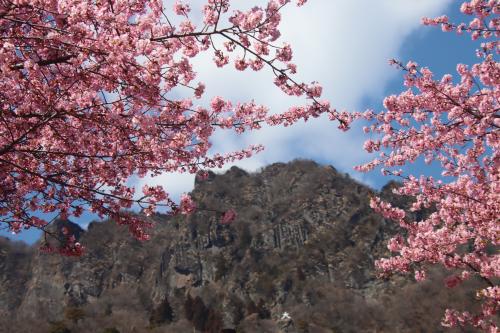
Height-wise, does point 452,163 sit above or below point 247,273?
below

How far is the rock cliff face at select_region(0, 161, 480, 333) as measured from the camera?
73125 mm

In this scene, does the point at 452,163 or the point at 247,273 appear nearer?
the point at 452,163

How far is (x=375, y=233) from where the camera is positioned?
105m

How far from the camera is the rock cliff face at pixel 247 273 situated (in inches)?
2879

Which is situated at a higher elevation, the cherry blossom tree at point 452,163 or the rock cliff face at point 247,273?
the rock cliff face at point 247,273

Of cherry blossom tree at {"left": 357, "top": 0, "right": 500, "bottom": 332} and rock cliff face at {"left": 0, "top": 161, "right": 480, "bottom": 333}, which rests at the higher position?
rock cliff face at {"left": 0, "top": 161, "right": 480, "bottom": 333}

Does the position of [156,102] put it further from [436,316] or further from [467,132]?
[436,316]

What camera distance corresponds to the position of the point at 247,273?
338ft

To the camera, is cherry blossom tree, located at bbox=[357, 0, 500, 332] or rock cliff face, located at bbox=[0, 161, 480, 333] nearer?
cherry blossom tree, located at bbox=[357, 0, 500, 332]

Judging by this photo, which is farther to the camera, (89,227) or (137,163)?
(89,227)

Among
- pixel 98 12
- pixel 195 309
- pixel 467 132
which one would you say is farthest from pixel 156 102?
pixel 195 309

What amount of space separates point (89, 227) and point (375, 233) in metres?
78.3

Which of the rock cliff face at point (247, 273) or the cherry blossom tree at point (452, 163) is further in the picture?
the rock cliff face at point (247, 273)

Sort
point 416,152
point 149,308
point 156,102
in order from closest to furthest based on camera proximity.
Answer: point 156,102
point 416,152
point 149,308
